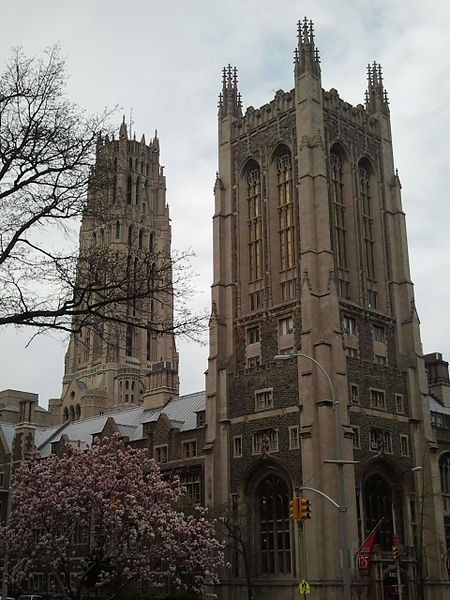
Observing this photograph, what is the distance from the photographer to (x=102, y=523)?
4091cm

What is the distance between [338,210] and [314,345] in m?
11.8

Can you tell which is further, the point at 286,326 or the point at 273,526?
the point at 286,326

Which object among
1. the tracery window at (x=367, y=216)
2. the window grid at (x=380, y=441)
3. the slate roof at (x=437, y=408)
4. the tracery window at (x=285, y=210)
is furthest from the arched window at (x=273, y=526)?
the slate roof at (x=437, y=408)

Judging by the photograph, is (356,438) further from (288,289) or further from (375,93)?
(375,93)

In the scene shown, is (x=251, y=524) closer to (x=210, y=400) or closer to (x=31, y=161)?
(x=210, y=400)

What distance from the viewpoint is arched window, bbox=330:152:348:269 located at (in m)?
57.7

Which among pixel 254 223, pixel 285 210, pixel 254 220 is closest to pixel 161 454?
pixel 254 223

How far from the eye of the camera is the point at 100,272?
21.4 meters

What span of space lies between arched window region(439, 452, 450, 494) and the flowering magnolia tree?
19.7 meters

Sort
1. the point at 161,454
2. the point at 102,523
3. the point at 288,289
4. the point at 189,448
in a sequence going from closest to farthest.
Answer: the point at 102,523, the point at 288,289, the point at 189,448, the point at 161,454

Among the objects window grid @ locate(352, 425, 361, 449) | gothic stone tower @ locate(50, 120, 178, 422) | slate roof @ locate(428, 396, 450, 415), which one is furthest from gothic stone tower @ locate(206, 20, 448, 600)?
gothic stone tower @ locate(50, 120, 178, 422)

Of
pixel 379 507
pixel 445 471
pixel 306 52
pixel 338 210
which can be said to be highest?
pixel 306 52

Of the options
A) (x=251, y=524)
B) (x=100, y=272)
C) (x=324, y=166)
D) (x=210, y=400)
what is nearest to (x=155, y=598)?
(x=251, y=524)

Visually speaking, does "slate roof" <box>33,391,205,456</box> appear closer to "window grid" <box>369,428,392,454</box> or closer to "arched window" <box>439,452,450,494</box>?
"window grid" <box>369,428,392,454</box>
